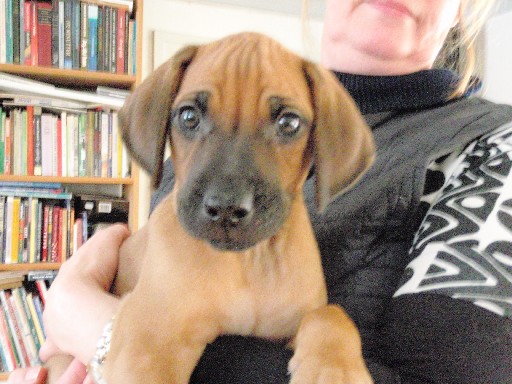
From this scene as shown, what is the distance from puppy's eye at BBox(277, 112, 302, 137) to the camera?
89cm

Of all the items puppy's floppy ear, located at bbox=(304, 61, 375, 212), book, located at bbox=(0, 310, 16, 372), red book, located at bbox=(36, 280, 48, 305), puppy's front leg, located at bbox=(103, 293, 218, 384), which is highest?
puppy's floppy ear, located at bbox=(304, 61, 375, 212)

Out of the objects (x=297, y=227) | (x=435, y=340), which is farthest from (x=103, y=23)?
(x=435, y=340)

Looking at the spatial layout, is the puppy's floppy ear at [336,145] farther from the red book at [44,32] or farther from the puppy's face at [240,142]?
the red book at [44,32]

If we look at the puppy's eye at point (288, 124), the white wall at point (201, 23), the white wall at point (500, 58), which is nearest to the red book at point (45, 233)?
the white wall at point (201, 23)

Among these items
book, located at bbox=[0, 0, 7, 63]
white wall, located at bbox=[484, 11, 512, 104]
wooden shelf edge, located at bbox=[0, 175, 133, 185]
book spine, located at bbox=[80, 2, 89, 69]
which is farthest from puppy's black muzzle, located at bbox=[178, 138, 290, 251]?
white wall, located at bbox=[484, 11, 512, 104]

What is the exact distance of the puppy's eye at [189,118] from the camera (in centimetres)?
90

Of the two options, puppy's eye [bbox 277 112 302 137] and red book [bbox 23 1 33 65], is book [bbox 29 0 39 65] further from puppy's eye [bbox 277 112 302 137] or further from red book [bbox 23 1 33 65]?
puppy's eye [bbox 277 112 302 137]

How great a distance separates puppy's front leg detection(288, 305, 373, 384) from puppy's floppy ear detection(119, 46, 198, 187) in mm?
425

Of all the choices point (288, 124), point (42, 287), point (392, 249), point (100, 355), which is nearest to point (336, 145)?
point (288, 124)

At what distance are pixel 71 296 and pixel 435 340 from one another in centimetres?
80

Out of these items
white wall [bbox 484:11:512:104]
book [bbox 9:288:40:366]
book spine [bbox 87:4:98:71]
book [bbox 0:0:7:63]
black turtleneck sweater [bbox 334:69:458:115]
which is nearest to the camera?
black turtleneck sweater [bbox 334:69:458:115]

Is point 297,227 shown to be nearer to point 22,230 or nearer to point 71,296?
point 71,296

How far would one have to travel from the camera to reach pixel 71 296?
3.67 feet

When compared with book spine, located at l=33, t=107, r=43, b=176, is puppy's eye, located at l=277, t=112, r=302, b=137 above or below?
above
